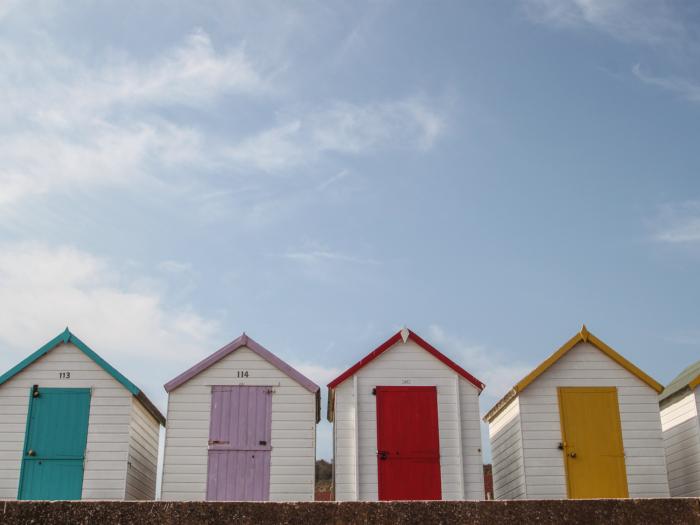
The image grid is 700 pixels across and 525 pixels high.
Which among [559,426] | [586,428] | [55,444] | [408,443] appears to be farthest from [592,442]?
[55,444]

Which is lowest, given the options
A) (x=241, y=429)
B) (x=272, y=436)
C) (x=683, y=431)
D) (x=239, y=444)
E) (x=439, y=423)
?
(x=239, y=444)

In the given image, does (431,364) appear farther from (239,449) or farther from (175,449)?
(175,449)

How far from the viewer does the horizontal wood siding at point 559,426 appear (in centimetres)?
1847

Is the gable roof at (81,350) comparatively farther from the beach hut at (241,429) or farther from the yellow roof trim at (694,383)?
the yellow roof trim at (694,383)

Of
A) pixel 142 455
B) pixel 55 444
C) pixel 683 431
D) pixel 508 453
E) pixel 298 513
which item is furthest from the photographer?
pixel 683 431

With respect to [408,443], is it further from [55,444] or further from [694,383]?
[55,444]

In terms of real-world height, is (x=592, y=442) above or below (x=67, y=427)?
below

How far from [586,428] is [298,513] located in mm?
9734

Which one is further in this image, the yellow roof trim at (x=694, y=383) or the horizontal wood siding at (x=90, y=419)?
the yellow roof trim at (x=694, y=383)

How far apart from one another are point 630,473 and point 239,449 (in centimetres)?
858

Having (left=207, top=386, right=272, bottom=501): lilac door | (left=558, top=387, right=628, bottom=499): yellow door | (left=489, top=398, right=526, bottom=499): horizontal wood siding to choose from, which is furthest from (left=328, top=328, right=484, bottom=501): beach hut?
(left=558, top=387, right=628, bottom=499): yellow door

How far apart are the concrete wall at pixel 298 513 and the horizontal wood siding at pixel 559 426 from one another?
7.41m

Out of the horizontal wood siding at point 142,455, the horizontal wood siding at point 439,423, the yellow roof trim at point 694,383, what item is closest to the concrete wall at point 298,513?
the horizontal wood siding at point 439,423

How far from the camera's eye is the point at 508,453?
20203 mm
